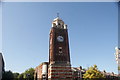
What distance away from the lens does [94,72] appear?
32.9 m

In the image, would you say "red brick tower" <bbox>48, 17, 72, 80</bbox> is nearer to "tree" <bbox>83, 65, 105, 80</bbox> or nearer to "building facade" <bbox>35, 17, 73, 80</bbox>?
"building facade" <bbox>35, 17, 73, 80</bbox>

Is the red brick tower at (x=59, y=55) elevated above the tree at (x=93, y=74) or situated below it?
above

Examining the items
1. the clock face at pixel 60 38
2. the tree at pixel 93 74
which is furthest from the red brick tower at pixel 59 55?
the tree at pixel 93 74

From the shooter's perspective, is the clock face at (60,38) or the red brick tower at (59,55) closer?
the red brick tower at (59,55)

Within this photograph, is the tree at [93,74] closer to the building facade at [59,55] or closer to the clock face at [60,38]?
the building facade at [59,55]

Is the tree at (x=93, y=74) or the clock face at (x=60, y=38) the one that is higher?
the clock face at (x=60, y=38)

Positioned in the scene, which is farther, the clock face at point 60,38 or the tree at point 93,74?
the clock face at point 60,38

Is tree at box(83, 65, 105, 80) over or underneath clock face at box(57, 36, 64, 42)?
underneath

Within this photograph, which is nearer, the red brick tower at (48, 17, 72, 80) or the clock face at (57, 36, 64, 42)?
the red brick tower at (48, 17, 72, 80)

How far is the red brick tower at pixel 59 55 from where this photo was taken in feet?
106

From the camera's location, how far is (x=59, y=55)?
33.2 m

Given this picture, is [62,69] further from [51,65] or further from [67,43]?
[67,43]

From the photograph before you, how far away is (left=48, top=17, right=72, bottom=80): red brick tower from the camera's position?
1268 inches

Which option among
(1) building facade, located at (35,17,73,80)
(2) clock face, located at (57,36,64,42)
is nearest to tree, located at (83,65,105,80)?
(1) building facade, located at (35,17,73,80)
